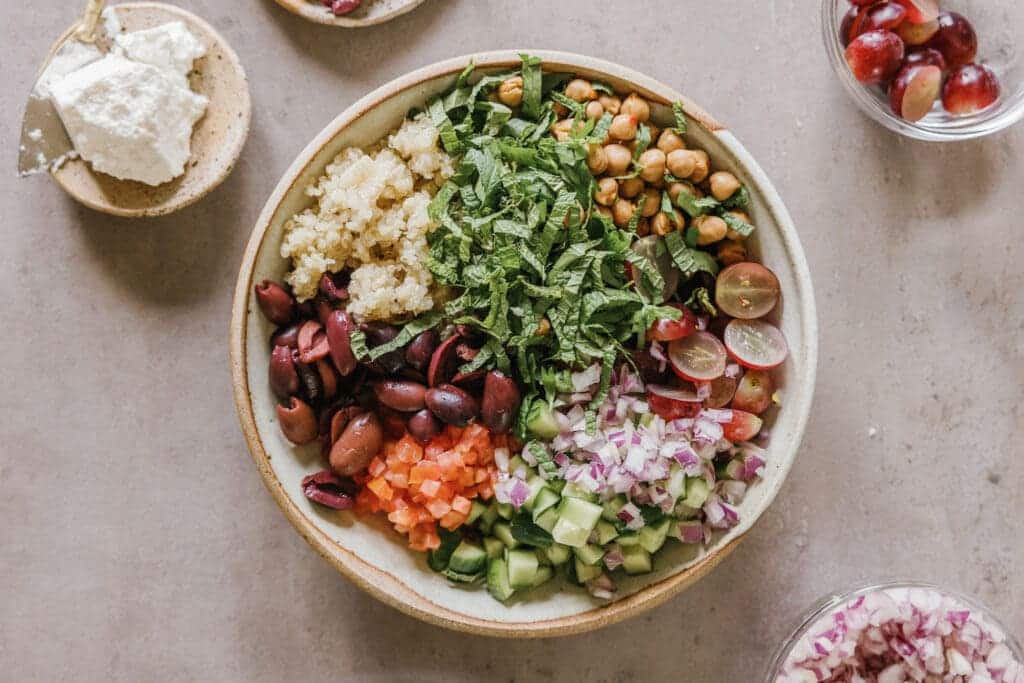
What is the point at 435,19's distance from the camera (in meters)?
2.15

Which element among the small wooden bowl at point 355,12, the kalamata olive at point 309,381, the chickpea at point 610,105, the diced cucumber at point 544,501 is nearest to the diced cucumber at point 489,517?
the diced cucumber at point 544,501

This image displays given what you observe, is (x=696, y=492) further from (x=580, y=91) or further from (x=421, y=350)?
(x=580, y=91)

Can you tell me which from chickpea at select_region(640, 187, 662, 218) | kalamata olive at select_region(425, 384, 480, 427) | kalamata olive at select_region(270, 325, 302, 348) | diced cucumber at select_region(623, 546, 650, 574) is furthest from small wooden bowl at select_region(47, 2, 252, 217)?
diced cucumber at select_region(623, 546, 650, 574)

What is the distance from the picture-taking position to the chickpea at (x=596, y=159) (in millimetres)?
1864

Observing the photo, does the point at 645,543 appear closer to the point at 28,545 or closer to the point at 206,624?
the point at 206,624

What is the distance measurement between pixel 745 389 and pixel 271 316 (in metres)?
1.05

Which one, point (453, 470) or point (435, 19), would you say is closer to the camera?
point (453, 470)

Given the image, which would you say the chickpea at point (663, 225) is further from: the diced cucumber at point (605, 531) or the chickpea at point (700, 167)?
the diced cucumber at point (605, 531)

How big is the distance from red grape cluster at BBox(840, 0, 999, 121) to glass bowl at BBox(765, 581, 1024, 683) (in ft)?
3.65

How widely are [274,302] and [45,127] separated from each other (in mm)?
710

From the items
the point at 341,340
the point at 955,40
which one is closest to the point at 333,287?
the point at 341,340

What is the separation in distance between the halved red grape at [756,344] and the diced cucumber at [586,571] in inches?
21.9

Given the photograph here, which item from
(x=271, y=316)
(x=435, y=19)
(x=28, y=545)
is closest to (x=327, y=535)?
(x=271, y=316)

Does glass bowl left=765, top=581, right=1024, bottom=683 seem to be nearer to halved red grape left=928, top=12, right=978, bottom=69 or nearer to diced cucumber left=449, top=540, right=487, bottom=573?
diced cucumber left=449, top=540, right=487, bottom=573
